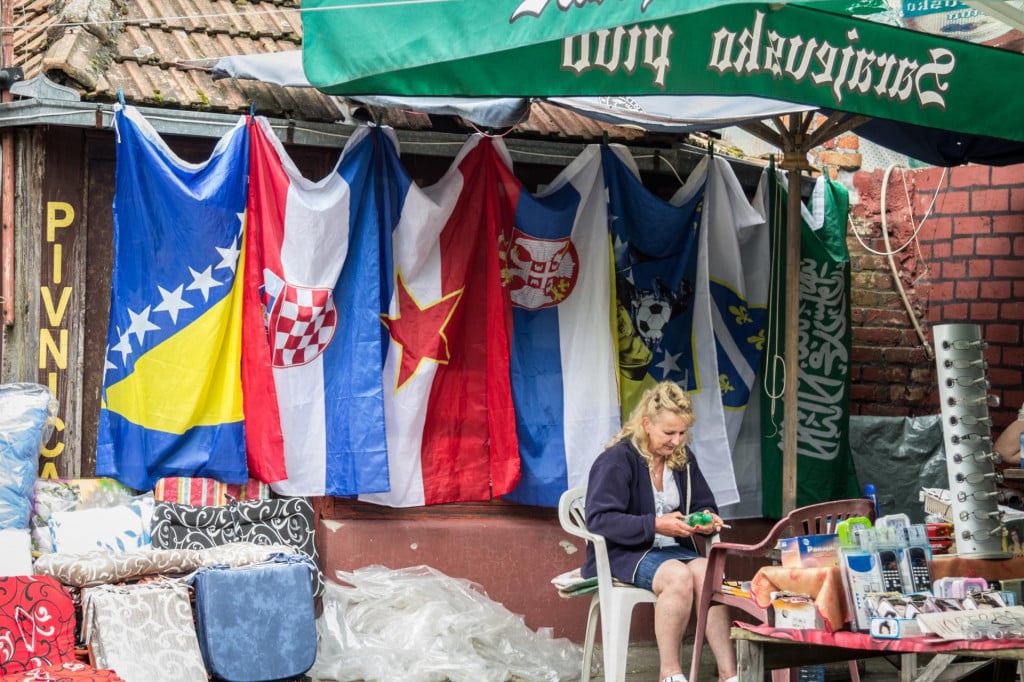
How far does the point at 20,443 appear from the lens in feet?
19.9

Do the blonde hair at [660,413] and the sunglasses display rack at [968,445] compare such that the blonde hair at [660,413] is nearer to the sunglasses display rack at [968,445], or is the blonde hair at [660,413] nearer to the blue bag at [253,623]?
the sunglasses display rack at [968,445]

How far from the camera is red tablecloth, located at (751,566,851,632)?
448cm


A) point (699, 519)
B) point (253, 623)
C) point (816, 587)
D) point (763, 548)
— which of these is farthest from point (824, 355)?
point (253, 623)

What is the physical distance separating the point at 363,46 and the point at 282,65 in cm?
156

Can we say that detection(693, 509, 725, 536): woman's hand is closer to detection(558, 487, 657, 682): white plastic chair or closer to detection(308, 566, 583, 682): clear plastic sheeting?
detection(558, 487, 657, 682): white plastic chair

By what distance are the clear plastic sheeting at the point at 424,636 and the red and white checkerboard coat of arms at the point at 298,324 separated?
3.90 ft

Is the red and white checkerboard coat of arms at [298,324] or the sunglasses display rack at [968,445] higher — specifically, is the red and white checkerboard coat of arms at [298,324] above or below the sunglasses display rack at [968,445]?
above

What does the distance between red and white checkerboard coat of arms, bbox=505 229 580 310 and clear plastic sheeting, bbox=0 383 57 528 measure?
2.49 m

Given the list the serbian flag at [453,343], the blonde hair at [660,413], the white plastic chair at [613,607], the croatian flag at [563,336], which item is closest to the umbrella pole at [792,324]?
the blonde hair at [660,413]

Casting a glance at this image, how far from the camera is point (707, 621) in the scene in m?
5.96

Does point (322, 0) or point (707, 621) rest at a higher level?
point (322, 0)

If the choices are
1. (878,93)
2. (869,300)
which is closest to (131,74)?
(878,93)

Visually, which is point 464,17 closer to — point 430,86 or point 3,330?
point 430,86

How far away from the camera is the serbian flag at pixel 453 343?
6.97 meters
